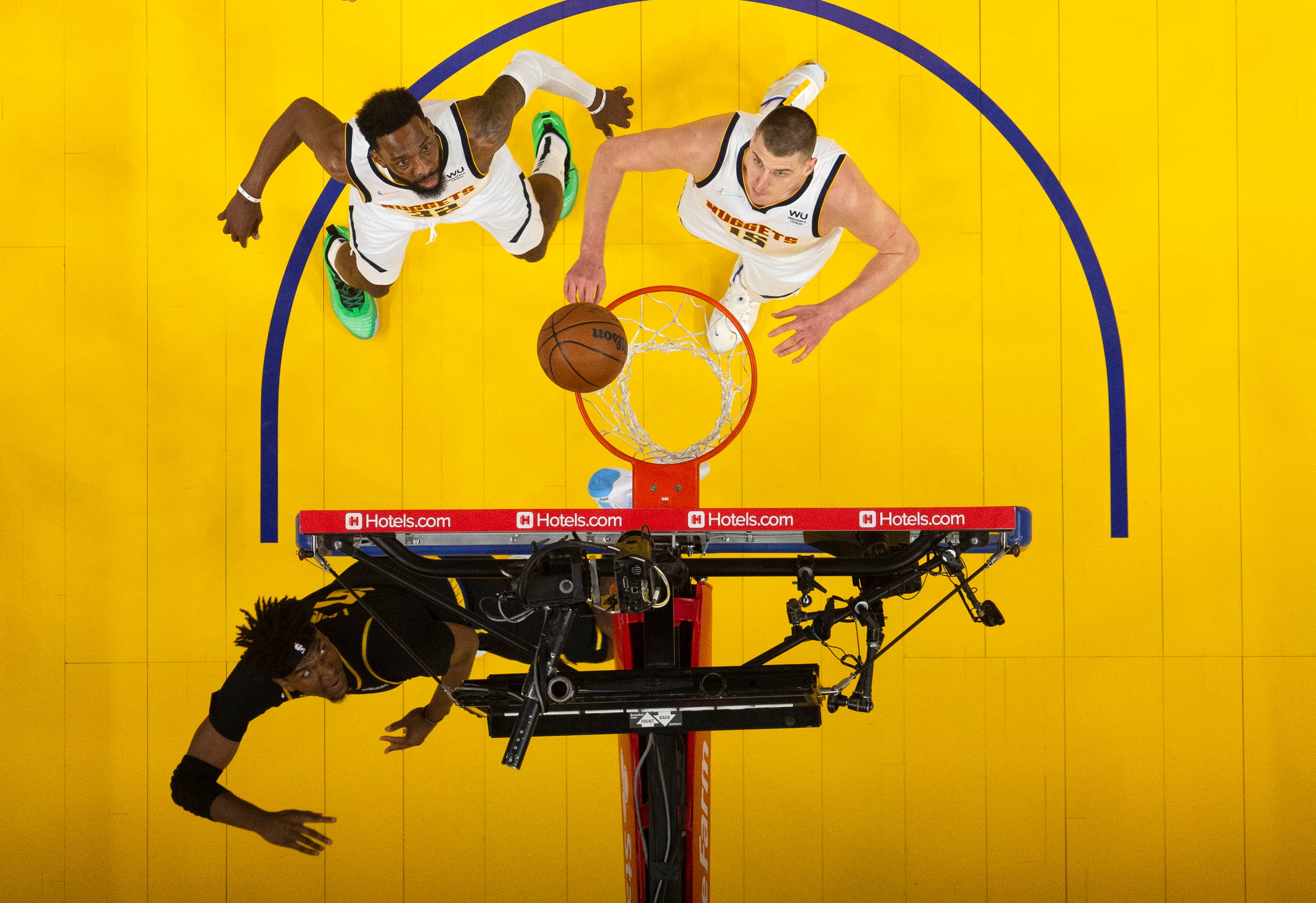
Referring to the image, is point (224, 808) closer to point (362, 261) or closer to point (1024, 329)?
point (362, 261)

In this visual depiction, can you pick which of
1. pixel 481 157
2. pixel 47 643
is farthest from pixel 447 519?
pixel 47 643

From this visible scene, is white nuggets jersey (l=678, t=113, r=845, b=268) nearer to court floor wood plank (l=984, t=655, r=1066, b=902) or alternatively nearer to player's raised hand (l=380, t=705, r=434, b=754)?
court floor wood plank (l=984, t=655, r=1066, b=902)

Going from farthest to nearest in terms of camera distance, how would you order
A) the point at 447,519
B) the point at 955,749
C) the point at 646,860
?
the point at 955,749 < the point at 646,860 < the point at 447,519

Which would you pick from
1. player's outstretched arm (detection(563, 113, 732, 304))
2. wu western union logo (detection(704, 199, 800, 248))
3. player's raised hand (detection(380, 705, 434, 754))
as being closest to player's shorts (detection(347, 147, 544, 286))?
player's outstretched arm (detection(563, 113, 732, 304))

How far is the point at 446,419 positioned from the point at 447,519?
1.58 meters

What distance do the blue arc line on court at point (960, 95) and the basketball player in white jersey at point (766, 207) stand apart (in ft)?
1.97

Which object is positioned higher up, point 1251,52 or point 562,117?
point 1251,52

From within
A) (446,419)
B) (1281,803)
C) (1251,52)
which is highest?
(1251,52)

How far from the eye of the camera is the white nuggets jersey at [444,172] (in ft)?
12.8

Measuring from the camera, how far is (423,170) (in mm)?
3824

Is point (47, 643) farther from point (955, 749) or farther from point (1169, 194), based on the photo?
point (1169, 194)

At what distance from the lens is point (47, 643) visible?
14.8 feet

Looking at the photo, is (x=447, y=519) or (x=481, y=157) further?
(x=481, y=157)

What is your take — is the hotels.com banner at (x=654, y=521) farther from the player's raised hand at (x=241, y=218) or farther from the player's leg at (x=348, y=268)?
the player's raised hand at (x=241, y=218)
